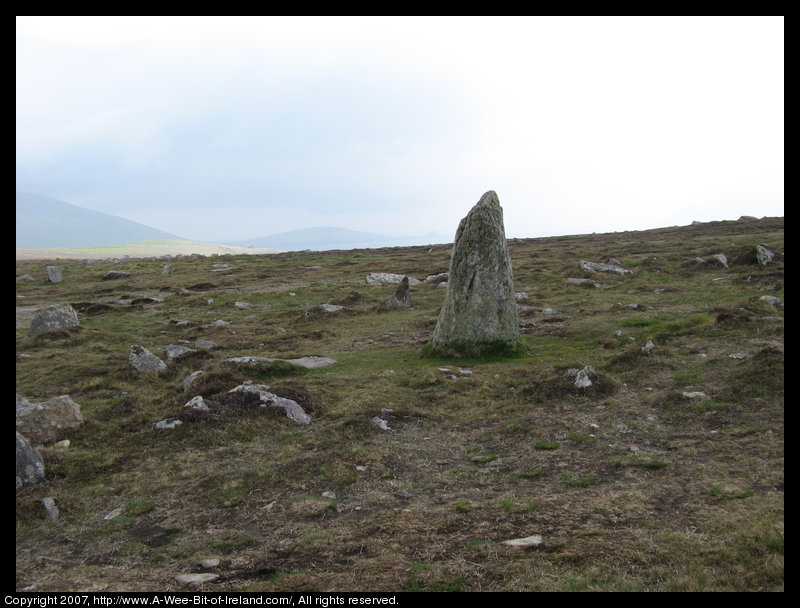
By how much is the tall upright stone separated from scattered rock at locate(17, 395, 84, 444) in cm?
990

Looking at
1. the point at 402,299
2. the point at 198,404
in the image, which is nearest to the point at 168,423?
the point at 198,404

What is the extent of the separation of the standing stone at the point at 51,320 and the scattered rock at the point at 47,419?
13912mm

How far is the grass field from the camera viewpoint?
570cm

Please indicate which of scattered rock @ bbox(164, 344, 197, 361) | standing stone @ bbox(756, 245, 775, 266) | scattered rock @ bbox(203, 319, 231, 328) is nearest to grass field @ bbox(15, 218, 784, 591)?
scattered rock @ bbox(164, 344, 197, 361)

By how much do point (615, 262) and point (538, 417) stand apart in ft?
91.1

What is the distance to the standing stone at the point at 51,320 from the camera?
2355 centimetres

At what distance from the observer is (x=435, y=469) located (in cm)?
905

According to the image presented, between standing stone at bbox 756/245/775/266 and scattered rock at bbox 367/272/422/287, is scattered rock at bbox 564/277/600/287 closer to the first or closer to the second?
standing stone at bbox 756/245/775/266

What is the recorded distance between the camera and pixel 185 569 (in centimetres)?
622

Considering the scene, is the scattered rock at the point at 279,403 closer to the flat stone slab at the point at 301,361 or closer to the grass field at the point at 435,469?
the grass field at the point at 435,469

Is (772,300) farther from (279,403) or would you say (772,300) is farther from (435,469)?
(279,403)

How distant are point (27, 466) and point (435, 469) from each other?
6.90 m

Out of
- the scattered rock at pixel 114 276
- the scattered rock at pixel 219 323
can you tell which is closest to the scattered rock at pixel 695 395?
the scattered rock at pixel 219 323

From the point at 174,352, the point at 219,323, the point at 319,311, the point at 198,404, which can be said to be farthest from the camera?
the point at 319,311
